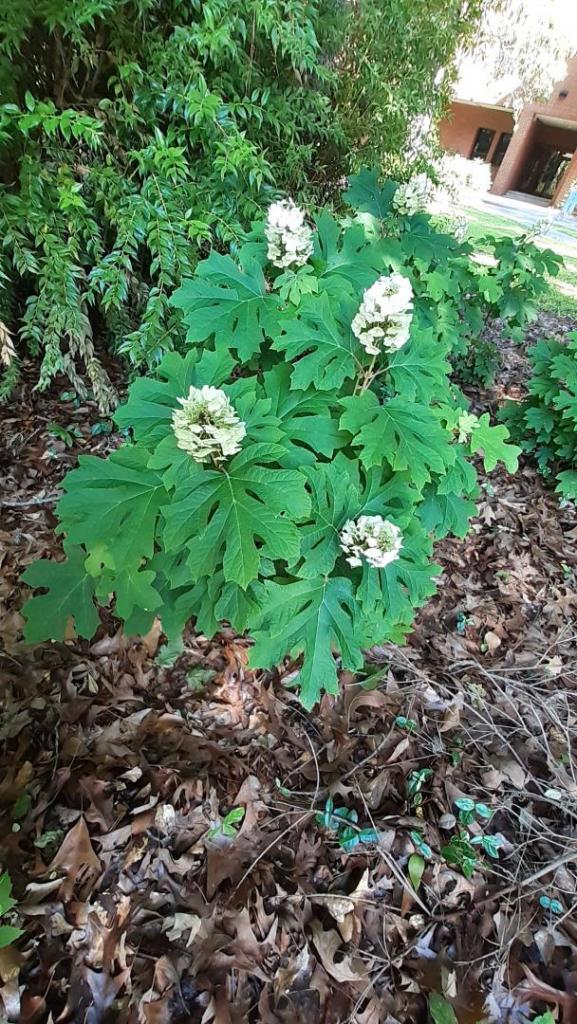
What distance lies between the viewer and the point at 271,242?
1699 mm

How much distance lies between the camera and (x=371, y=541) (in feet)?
4.33

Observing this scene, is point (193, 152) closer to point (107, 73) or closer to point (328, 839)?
point (107, 73)

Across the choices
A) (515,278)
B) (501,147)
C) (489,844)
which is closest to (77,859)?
(489,844)

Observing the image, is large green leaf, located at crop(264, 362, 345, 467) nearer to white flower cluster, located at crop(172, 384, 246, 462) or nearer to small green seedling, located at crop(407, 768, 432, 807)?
white flower cluster, located at crop(172, 384, 246, 462)

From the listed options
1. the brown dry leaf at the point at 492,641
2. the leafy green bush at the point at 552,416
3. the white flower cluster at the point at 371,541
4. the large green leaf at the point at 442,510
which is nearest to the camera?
the white flower cluster at the point at 371,541

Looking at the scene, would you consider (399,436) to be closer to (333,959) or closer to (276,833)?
(276,833)

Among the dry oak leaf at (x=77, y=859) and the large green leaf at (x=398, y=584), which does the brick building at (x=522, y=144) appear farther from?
the dry oak leaf at (x=77, y=859)

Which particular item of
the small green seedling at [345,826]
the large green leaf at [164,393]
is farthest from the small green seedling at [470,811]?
the large green leaf at [164,393]

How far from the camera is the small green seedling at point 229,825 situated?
1.58 meters

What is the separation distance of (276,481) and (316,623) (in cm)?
47

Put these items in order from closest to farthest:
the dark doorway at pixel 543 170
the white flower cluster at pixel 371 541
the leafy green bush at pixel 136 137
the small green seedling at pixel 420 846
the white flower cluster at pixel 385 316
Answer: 1. the white flower cluster at pixel 371 541
2. the white flower cluster at pixel 385 316
3. the small green seedling at pixel 420 846
4. the leafy green bush at pixel 136 137
5. the dark doorway at pixel 543 170

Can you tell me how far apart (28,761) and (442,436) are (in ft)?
5.58

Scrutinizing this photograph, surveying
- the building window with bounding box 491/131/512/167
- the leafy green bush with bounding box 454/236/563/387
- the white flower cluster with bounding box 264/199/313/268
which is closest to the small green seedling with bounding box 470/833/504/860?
the white flower cluster with bounding box 264/199/313/268

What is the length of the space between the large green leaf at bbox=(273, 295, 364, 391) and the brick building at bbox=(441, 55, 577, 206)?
2018 cm
